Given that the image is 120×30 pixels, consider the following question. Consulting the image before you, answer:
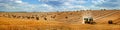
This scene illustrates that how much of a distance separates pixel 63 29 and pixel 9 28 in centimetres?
592

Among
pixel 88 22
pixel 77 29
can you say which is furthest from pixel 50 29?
pixel 88 22

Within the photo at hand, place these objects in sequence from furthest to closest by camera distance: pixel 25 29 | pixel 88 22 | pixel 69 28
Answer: pixel 88 22 < pixel 69 28 < pixel 25 29

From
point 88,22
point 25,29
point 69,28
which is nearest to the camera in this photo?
point 25,29

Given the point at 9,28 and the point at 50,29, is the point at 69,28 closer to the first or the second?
the point at 50,29

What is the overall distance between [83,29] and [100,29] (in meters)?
2.07

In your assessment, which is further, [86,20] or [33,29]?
[86,20]

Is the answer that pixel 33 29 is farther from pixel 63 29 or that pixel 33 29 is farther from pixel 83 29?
pixel 83 29

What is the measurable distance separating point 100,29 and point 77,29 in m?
2.70

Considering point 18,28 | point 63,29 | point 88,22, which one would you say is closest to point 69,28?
point 63,29

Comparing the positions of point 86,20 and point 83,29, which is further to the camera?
point 86,20

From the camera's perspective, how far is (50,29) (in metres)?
29.2

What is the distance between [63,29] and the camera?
1179 inches

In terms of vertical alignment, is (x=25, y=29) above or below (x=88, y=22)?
above

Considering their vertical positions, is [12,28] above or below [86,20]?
above
